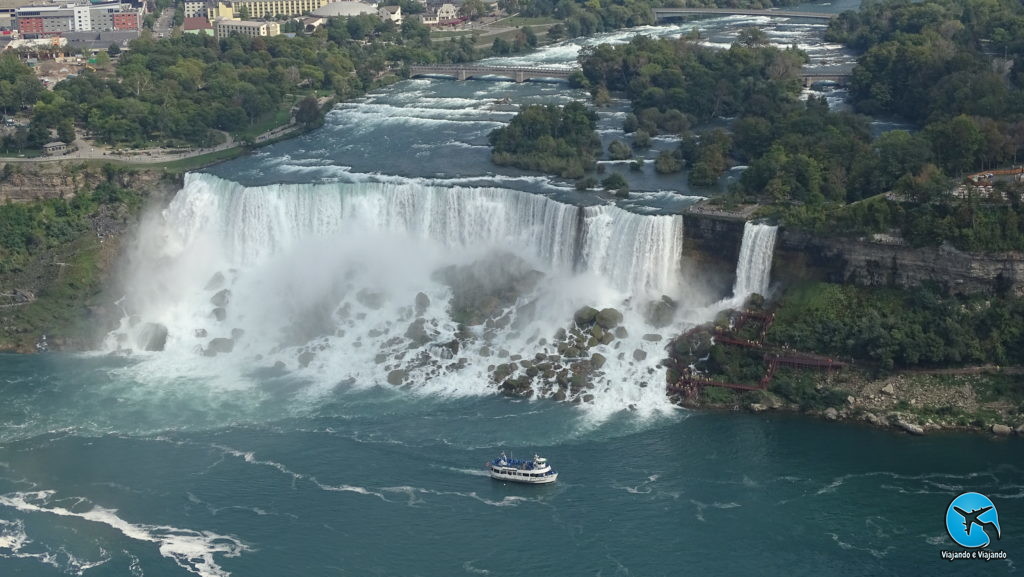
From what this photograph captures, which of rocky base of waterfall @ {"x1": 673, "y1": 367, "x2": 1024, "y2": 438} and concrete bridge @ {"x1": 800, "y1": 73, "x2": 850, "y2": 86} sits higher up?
concrete bridge @ {"x1": 800, "y1": 73, "x2": 850, "y2": 86}

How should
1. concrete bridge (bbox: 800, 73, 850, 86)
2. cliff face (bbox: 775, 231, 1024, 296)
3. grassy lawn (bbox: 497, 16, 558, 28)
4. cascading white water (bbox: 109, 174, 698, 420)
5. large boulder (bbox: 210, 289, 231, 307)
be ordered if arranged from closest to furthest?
cliff face (bbox: 775, 231, 1024, 296)
cascading white water (bbox: 109, 174, 698, 420)
large boulder (bbox: 210, 289, 231, 307)
concrete bridge (bbox: 800, 73, 850, 86)
grassy lawn (bbox: 497, 16, 558, 28)

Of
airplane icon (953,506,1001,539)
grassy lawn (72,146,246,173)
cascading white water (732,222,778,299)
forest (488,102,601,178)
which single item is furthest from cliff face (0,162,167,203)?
airplane icon (953,506,1001,539)

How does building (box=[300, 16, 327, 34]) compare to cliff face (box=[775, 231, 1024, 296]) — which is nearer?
cliff face (box=[775, 231, 1024, 296])

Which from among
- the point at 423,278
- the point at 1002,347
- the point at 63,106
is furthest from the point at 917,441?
the point at 63,106

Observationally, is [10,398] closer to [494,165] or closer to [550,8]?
[494,165]

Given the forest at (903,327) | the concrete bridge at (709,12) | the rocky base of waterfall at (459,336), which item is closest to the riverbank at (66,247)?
the rocky base of waterfall at (459,336)

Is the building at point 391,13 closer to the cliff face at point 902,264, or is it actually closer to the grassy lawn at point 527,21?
the grassy lawn at point 527,21

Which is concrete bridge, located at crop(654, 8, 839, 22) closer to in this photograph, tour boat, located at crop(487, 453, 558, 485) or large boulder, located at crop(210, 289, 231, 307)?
large boulder, located at crop(210, 289, 231, 307)
